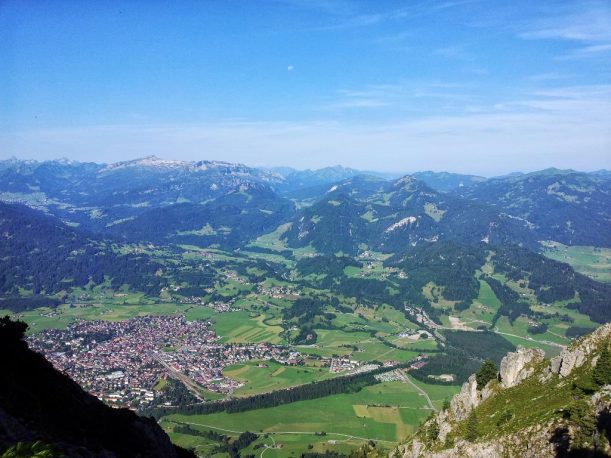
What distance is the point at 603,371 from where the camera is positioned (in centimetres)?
3133

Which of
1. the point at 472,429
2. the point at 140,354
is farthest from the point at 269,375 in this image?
the point at 472,429

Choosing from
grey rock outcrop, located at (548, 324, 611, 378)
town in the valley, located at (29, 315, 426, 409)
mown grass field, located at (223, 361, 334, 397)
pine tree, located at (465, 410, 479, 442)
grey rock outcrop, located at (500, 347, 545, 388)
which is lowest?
mown grass field, located at (223, 361, 334, 397)

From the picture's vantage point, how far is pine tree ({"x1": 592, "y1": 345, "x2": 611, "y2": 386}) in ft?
102

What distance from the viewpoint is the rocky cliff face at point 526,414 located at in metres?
29.1

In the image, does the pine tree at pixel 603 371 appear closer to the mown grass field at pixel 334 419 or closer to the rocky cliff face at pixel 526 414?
the rocky cliff face at pixel 526 414

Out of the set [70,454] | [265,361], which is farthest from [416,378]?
[70,454]

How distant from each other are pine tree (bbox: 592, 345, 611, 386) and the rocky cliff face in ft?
3.96

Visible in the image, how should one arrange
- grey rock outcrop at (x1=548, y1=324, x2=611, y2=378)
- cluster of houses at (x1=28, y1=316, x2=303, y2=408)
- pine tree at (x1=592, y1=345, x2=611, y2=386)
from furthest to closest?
cluster of houses at (x1=28, y1=316, x2=303, y2=408)
grey rock outcrop at (x1=548, y1=324, x2=611, y2=378)
pine tree at (x1=592, y1=345, x2=611, y2=386)

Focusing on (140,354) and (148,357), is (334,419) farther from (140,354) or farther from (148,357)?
(140,354)

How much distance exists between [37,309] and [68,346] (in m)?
61.9

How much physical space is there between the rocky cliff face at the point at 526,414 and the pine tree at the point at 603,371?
1.21 m

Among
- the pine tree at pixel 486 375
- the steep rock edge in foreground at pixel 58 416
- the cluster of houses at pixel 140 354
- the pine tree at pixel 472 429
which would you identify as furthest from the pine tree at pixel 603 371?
the cluster of houses at pixel 140 354

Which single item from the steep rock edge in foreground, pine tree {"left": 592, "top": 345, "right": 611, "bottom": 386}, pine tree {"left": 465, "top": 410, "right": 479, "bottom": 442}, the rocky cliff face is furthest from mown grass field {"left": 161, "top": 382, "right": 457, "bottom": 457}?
pine tree {"left": 592, "top": 345, "right": 611, "bottom": 386}

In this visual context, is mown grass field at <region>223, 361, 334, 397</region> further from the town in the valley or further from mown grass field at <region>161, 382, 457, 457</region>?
mown grass field at <region>161, 382, 457, 457</region>
